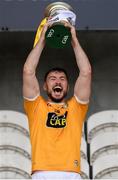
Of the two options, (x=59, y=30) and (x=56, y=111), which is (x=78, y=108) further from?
(x=59, y=30)

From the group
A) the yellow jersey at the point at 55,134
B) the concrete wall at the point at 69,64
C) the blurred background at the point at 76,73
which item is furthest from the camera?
the concrete wall at the point at 69,64

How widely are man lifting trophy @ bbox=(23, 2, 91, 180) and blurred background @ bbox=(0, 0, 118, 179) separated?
1.68 meters

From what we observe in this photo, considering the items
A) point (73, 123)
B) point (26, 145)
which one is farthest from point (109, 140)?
point (73, 123)

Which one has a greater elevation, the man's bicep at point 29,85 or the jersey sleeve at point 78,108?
the man's bicep at point 29,85

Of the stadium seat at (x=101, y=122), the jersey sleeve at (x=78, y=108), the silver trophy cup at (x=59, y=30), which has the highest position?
the stadium seat at (x=101, y=122)

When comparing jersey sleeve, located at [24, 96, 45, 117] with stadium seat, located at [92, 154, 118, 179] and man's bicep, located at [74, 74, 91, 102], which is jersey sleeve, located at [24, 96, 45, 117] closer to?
man's bicep, located at [74, 74, 91, 102]

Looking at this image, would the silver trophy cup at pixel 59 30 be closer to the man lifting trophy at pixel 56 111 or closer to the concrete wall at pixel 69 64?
the man lifting trophy at pixel 56 111

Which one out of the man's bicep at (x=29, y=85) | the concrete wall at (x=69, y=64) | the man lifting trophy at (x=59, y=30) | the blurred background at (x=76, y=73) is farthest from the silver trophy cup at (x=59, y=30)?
the concrete wall at (x=69, y=64)

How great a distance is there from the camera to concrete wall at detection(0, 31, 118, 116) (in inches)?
190

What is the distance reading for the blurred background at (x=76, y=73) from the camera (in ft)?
13.7

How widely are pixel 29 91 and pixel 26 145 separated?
194cm

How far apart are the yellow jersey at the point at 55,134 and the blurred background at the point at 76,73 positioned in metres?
1.68

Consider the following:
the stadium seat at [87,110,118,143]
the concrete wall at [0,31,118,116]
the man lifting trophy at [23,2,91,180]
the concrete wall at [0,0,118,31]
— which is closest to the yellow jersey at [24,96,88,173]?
the man lifting trophy at [23,2,91,180]

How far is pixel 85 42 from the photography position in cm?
487
